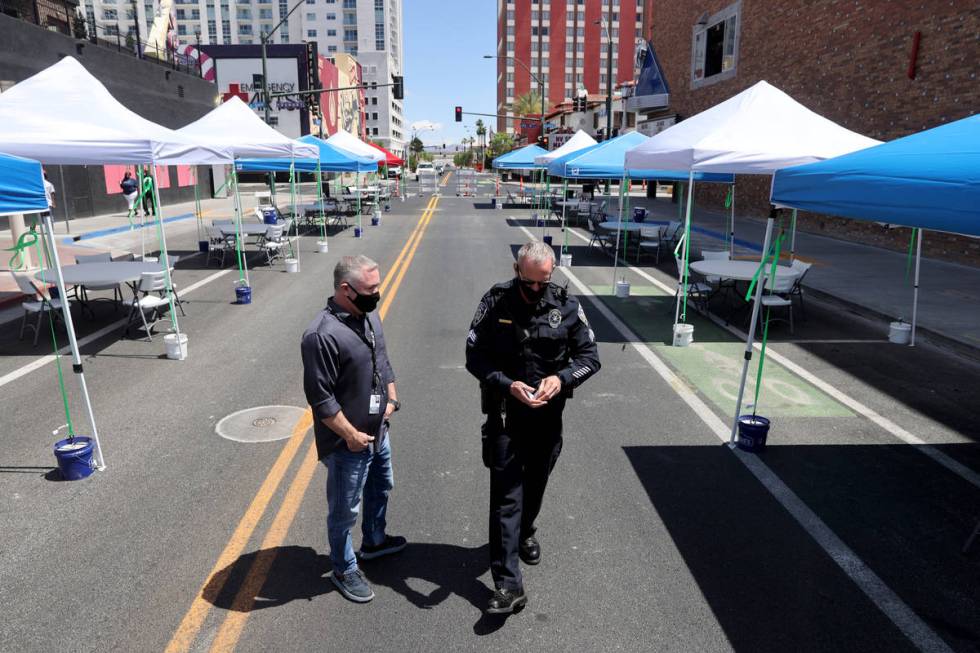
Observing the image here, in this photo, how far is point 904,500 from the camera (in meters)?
5.12

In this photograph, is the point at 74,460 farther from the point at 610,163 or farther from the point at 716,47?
the point at 716,47

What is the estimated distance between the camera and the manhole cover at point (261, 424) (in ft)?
20.2

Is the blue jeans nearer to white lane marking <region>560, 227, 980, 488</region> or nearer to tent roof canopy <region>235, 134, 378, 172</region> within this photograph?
white lane marking <region>560, 227, 980, 488</region>

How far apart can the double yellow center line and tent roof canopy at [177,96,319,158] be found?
875cm

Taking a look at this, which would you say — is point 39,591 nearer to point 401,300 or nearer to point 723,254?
point 401,300

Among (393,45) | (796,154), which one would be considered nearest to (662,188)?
(796,154)

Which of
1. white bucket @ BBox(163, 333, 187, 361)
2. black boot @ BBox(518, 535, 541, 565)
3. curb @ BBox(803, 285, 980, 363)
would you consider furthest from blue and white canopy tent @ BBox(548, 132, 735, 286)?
black boot @ BBox(518, 535, 541, 565)

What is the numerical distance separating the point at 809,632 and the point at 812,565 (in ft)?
2.35

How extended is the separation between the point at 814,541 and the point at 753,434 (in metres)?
1.46

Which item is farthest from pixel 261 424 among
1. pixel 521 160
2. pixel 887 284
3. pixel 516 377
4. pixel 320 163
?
pixel 521 160

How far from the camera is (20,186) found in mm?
4855

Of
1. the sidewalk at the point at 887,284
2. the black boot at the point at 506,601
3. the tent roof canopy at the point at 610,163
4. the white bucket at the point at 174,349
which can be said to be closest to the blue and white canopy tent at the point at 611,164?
the tent roof canopy at the point at 610,163

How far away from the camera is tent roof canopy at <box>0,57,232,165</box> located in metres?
8.56

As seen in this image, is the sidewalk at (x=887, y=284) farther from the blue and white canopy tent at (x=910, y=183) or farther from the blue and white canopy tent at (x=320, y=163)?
the blue and white canopy tent at (x=320, y=163)
